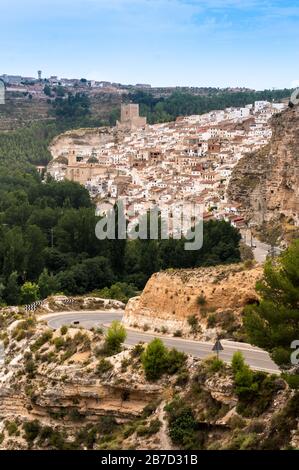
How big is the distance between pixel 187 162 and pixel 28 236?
1395 inches

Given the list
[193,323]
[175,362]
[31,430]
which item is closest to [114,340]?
[175,362]

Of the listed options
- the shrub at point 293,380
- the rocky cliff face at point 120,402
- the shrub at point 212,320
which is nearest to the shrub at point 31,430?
the rocky cliff face at point 120,402

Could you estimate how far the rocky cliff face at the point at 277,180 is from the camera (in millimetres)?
45062

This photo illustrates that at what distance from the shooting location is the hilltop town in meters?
57.7

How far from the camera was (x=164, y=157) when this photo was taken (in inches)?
3088

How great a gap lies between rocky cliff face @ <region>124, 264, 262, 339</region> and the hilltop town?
2627cm

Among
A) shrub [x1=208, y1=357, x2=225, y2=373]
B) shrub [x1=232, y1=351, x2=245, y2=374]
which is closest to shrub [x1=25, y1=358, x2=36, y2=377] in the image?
shrub [x1=208, y1=357, x2=225, y2=373]

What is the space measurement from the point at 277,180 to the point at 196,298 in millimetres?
27218

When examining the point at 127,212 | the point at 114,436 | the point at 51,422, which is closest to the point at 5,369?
the point at 51,422

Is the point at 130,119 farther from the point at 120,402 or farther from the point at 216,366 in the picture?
the point at 216,366

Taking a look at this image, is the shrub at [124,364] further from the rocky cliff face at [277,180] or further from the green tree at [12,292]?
the rocky cliff face at [277,180]

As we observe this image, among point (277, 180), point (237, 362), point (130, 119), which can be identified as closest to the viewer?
point (237, 362)

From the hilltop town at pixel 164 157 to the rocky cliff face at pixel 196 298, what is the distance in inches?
1034

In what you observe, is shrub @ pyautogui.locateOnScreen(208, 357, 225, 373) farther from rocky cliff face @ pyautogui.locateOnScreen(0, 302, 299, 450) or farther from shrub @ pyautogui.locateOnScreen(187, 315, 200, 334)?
shrub @ pyautogui.locateOnScreen(187, 315, 200, 334)
